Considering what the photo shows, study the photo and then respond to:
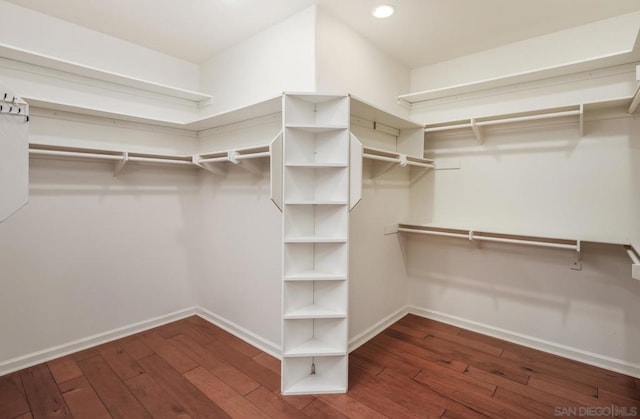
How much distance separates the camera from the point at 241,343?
2709 mm

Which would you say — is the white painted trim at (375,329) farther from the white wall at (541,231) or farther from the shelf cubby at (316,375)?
the shelf cubby at (316,375)

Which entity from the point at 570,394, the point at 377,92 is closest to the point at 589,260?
the point at 570,394

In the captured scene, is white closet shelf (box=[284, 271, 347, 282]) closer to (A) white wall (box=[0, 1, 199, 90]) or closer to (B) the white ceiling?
(B) the white ceiling

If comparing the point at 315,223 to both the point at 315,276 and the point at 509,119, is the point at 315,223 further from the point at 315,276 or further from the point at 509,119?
the point at 509,119

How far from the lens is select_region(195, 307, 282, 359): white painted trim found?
2.53 metres

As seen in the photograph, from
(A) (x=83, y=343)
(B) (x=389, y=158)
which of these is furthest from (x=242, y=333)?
(B) (x=389, y=158)

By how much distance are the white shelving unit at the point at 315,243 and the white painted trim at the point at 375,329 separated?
0.54 metres

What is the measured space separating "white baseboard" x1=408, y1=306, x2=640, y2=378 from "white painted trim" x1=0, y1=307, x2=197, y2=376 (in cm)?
259

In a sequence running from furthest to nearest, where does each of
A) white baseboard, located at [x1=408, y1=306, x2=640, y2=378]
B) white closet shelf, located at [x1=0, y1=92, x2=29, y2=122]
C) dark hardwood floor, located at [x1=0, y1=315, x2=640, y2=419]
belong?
white baseboard, located at [x1=408, y1=306, x2=640, y2=378], dark hardwood floor, located at [x1=0, y1=315, x2=640, y2=419], white closet shelf, located at [x1=0, y1=92, x2=29, y2=122]

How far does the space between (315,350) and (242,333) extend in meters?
1.01

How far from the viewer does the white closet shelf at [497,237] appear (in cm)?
227

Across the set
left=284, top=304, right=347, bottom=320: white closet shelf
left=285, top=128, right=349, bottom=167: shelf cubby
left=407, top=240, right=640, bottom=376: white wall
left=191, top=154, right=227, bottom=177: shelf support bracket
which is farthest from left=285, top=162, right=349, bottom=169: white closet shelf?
left=407, top=240, right=640, bottom=376: white wall

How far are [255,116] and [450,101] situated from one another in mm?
1892

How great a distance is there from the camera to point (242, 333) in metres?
2.80
